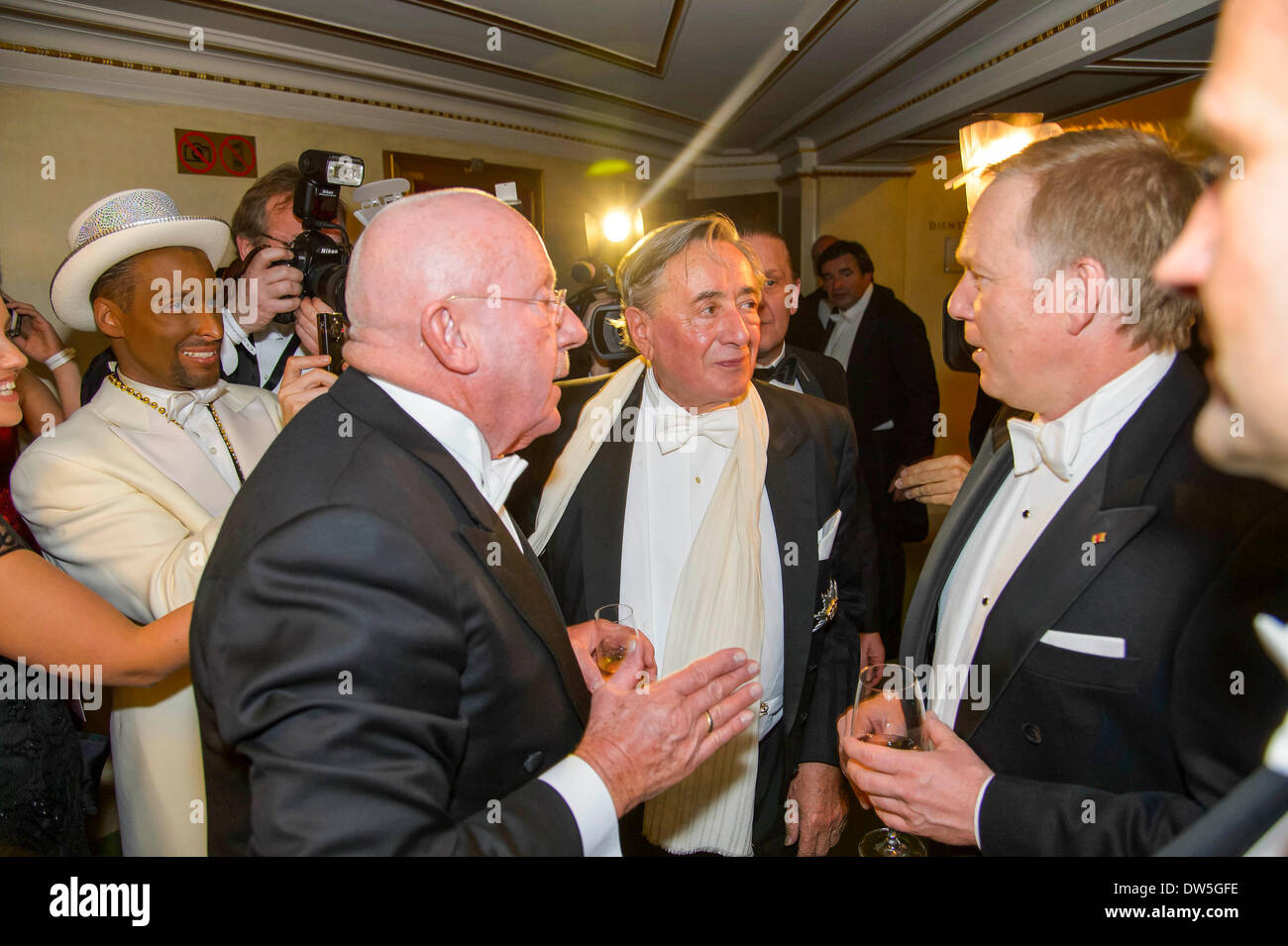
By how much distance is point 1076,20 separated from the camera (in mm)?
4906

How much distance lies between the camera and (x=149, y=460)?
2.04m

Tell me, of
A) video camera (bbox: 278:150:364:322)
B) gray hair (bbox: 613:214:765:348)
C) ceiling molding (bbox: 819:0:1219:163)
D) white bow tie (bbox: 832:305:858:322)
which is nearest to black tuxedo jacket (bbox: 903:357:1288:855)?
gray hair (bbox: 613:214:765:348)

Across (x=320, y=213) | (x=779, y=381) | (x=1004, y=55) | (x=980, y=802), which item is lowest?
(x=980, y=802)

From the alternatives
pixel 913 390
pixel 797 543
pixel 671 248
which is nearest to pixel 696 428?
pixel 797 543

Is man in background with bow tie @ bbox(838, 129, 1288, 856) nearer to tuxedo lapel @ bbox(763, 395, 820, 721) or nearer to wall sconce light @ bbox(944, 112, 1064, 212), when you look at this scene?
tuxedo lapel @ bbox(763, 395, 820, 721)

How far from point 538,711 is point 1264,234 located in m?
1.07

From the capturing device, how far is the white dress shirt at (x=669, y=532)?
214cm

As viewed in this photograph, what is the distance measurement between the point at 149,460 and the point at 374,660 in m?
1.43

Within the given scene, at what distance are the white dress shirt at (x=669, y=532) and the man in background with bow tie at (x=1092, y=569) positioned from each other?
1.98 feet

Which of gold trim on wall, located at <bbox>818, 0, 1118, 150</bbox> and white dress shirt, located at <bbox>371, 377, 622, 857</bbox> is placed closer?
white dress shirt, located at <bbox>371, 377, 622, 857</bbox>

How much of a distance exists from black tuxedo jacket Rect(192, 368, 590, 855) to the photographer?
1.48 metres

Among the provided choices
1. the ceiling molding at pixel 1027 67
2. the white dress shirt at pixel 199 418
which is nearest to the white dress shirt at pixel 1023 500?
the white dress shirt at pixel 199 418

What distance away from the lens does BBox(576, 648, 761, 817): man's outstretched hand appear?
120 centimetres

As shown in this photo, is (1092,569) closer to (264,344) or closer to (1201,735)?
(1201,735)
